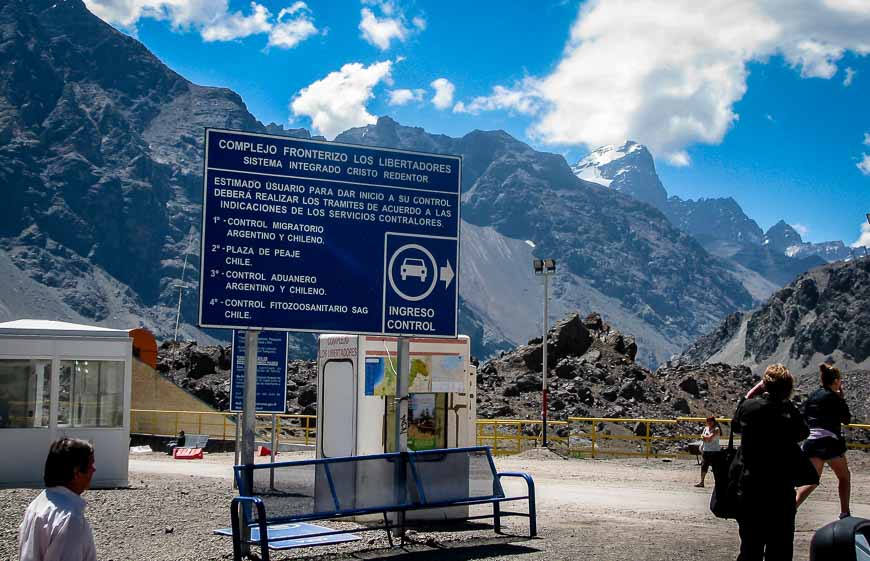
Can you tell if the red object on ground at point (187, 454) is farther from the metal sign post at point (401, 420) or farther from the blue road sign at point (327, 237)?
the blue road sign at point (327, 237)

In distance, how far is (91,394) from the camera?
18359mm

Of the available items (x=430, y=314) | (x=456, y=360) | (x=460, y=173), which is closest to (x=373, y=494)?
(x=430, y=314)

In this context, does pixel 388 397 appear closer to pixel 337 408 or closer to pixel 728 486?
pixel 337 408

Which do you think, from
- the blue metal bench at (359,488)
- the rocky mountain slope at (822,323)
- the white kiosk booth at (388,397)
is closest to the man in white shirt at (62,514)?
the blue metal bench at (359,488)

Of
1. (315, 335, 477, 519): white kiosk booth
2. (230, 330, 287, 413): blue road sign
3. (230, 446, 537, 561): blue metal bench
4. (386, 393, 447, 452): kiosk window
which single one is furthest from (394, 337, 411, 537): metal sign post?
(230, 330, 287, 413): blue road sign

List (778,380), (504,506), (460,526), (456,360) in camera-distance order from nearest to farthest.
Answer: (778,380) < (460,526) < (456,360) < (504,506)

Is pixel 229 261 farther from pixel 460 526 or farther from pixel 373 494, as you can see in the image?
pixel 460 526

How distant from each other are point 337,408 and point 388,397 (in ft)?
3.30

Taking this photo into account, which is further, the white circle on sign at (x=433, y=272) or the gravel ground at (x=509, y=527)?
the white circle on sign at (x=433, y=272)

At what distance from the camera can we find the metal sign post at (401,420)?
1146cm

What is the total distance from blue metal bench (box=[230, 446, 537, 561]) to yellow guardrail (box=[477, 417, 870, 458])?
23.1 m

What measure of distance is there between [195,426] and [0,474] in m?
25.1

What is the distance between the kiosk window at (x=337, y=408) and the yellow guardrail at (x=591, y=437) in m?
21.4

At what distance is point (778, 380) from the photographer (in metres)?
7.66
